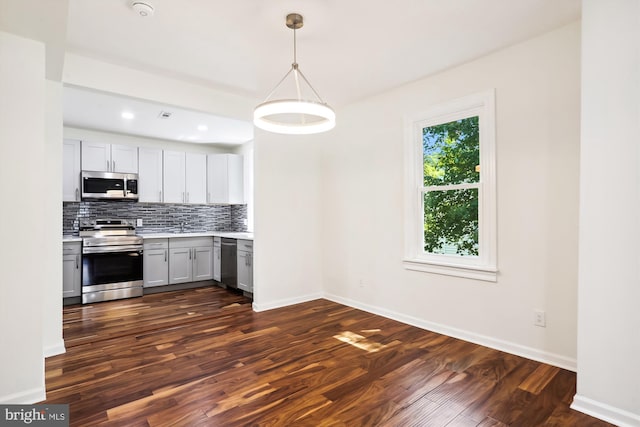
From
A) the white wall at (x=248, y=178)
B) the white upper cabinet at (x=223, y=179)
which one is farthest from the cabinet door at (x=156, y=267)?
the white wall at (x=248, y=178)

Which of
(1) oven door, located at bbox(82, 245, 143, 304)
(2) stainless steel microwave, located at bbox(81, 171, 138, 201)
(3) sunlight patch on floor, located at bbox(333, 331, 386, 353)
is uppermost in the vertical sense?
(2) stainless steel microwave, located at bbox(81, 171, 138, 201)

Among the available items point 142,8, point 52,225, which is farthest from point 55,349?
point 142,8

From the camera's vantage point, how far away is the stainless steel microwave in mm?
5051

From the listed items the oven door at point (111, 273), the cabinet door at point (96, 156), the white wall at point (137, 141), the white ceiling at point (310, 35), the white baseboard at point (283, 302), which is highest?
the white ceiling at point (310, 35)

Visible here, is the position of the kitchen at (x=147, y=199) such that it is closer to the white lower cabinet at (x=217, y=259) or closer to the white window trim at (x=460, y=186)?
the white lower cabinet at (x=217, y=259)

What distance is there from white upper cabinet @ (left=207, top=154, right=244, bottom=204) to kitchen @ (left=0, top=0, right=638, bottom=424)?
6.81 ft

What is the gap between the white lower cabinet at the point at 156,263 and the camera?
5.23m

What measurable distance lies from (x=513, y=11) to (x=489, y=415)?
268 centimetres

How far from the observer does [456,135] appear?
11.0 feet

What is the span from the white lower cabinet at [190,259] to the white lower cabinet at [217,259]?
0.20 feet

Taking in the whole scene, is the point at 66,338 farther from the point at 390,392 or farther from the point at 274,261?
the point at 390,392

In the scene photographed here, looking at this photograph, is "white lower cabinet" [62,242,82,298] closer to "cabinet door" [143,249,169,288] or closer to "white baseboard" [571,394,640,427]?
"cabinet door" [143,249,169,288]

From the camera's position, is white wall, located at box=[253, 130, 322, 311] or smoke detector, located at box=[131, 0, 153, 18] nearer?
smoke detector, located at box=[131, 0, 153, 18]

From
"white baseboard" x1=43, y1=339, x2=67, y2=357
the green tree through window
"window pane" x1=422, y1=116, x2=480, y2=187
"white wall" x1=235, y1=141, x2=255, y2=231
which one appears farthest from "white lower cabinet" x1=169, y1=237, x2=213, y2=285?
"window pane" x1=422, y1=116, x2=480, y2=187
